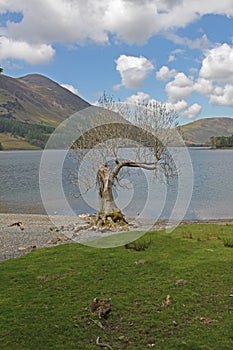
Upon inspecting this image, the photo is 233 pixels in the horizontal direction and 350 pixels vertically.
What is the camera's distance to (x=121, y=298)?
10078mm

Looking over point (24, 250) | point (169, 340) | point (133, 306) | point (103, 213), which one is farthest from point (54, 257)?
point (103, 213)

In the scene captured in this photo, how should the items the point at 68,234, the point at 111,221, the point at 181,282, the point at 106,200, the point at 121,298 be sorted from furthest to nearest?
1. the point at 106,200
2. the point at 111,221
3. the point at 68,234
4. the point at 181,282
5. the point at 121,298

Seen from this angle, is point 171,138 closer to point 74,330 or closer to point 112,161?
point 112,161

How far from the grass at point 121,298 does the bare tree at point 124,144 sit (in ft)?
31.3

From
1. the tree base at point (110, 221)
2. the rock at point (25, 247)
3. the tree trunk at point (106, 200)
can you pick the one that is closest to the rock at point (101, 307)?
the rock at point (25, 247)

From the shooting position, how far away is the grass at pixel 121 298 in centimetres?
786

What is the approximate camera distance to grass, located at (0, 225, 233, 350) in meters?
7.86

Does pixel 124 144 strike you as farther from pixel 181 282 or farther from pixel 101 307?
pixel 101 307

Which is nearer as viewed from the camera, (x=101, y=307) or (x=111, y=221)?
(x=101, y=307)

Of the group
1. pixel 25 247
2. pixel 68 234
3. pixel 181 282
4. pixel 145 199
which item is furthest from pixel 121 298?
pixel 145 199

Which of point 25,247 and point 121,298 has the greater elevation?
point 121,298

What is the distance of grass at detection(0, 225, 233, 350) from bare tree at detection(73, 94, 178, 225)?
9.55m

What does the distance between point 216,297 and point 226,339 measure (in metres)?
2.43

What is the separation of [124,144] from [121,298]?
54.1 feet
